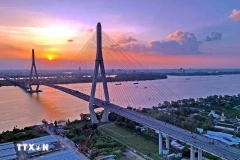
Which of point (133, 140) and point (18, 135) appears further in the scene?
point (18, 135)

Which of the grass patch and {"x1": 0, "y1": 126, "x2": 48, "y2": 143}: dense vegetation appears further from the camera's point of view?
{"x1": 0, "y1": 126, "x2": 48, "y2": 143}: dense vegetation

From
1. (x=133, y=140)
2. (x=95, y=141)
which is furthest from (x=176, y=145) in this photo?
(x=95, y=141)

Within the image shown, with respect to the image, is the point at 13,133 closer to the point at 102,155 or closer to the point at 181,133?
the point at 102,155

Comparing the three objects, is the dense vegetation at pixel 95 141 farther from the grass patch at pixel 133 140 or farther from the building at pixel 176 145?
the building at pixel 176 145

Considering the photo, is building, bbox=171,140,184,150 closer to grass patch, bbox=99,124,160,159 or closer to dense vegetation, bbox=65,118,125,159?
grass patch, bbox=99,124,160,159

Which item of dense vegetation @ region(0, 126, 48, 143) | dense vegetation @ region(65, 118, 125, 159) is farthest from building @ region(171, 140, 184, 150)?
dense vegetation @ region(0, 126, 48, 143)

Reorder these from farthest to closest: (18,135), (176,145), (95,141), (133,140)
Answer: (18,135)
(133,140)
(95,141)
(176,145)

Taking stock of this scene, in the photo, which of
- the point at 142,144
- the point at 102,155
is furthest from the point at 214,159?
the point at 102,155

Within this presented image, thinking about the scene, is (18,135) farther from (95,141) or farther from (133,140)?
(133,140)
